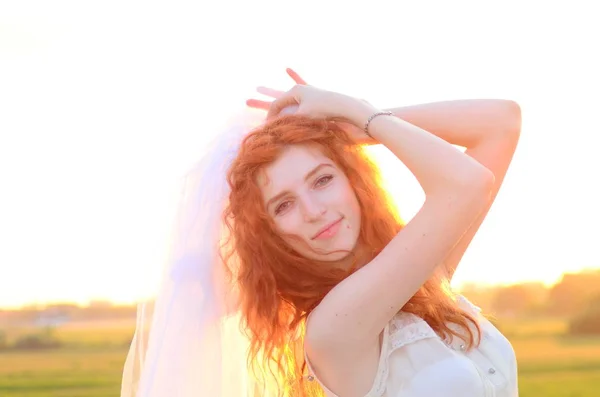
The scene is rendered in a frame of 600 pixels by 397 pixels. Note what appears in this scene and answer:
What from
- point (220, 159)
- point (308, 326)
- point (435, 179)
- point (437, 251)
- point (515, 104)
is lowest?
point (308, 326)

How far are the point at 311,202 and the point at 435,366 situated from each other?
0.65 m

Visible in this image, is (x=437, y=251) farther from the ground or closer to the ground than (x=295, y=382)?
farther from the ground

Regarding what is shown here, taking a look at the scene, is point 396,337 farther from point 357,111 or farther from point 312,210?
point 357,111

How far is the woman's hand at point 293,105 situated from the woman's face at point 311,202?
185 mm

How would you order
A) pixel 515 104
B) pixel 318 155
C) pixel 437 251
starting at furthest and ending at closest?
pixel 515 104
pixel 318 155
pixel 437 251

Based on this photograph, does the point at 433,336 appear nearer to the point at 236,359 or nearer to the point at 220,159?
the point at 236,359

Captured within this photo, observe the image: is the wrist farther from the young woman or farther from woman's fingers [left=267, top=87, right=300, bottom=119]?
woman's fingers [left=267, top=87, right=300, bottom=119]

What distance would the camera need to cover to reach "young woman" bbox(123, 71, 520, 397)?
242 cm

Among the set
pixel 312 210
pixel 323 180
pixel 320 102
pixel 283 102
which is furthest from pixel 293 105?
pixel 312 210

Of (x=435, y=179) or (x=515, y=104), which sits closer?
(x=435, y=179)

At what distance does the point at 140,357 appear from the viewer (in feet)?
9.05

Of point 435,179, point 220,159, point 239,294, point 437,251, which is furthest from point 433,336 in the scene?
point 220,159

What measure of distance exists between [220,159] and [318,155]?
0.39 meters

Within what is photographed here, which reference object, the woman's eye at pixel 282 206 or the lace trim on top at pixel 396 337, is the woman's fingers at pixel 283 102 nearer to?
the woman's eye at pixel 282 206
